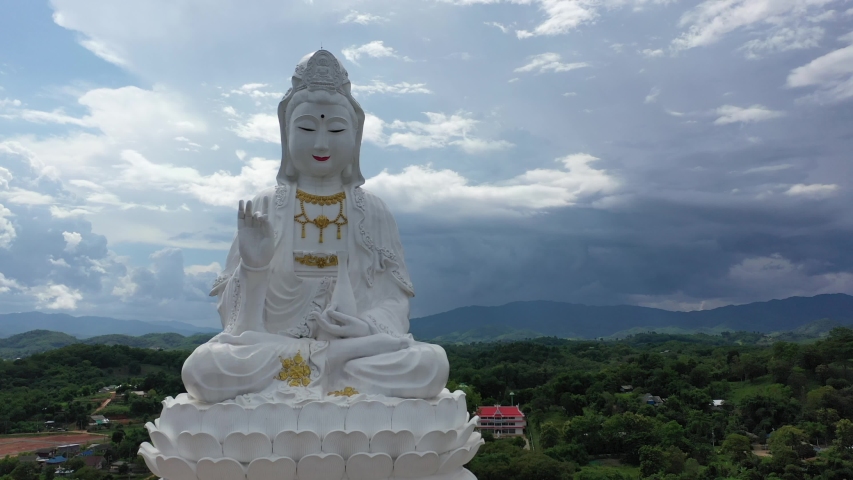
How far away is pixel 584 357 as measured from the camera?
3975 centimetres

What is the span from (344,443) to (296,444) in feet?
1.07

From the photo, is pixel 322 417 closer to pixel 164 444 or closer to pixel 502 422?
pixel 164 444

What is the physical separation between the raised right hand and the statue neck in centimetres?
122

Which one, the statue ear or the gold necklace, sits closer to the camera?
the gold necklace

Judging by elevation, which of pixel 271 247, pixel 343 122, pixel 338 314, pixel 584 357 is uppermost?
pixel 343 122

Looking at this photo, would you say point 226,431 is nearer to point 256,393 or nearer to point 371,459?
point 256,393

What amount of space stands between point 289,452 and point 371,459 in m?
0.56

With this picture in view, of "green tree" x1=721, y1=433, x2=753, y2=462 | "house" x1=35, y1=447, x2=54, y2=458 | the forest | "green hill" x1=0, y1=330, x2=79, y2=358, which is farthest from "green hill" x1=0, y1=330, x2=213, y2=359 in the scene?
"green tree" x1=721, y1=433, x2=753, y2=462

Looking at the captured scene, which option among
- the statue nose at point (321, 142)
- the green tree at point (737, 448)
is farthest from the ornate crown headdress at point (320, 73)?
the green tree at point (737, 448)

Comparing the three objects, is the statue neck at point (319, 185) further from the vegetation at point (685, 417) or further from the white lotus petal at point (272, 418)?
the vegetation at point (685, 417)

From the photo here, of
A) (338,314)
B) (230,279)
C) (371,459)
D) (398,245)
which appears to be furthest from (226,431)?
(398,245)

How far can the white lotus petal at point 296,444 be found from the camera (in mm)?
4586

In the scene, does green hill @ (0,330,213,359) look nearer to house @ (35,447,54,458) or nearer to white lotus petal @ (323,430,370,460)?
house @ (35,447,54,458)

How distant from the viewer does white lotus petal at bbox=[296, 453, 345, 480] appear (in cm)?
453
